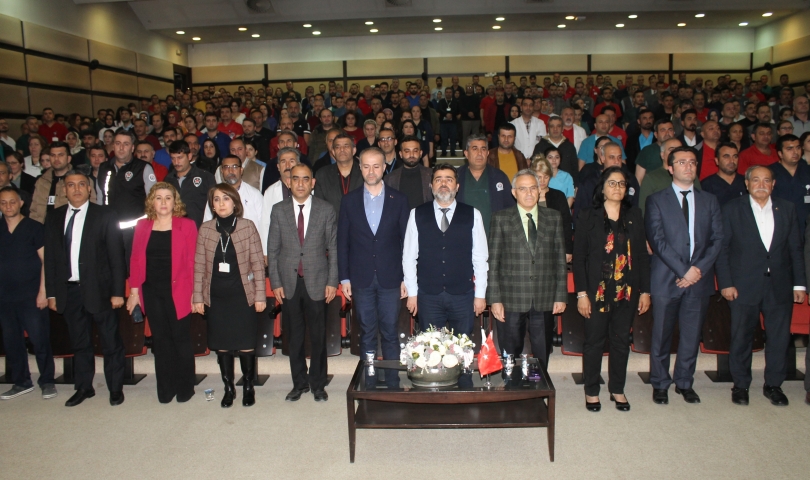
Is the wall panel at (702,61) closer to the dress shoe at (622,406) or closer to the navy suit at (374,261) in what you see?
the dress shoe at (622,406)

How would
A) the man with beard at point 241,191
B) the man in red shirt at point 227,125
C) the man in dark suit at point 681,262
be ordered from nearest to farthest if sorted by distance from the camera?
the man in dark suit at point 681,262 → the man with beard at point 241,191 → the man in red shirt at point 227,125

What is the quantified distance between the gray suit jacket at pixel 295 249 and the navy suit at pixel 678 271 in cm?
232

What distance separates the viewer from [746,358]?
13.8 feet

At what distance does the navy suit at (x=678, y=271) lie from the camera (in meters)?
4.07

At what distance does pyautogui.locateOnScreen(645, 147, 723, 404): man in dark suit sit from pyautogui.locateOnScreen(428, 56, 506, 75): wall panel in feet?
48.1

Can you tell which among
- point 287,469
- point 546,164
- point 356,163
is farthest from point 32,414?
point 546,164

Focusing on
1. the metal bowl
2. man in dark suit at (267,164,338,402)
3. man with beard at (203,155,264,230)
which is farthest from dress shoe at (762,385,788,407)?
man with beard at (203,155,264,230)

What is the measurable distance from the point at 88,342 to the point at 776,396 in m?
5.08

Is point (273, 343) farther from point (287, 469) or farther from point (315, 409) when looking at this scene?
point (287, 469)

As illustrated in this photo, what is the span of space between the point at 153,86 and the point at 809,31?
18.0 meters

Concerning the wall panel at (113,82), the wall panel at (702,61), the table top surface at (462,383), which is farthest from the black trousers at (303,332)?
the wall panel at (702,61)

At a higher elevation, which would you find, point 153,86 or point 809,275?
point 153,86

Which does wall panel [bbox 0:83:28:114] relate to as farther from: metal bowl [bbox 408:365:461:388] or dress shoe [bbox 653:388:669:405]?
dress shoe [bbox 653:388:669:405]

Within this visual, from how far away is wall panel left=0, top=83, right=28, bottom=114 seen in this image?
39.4ft
